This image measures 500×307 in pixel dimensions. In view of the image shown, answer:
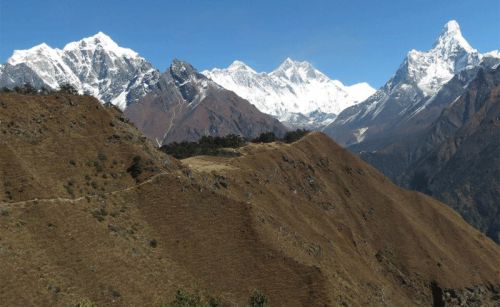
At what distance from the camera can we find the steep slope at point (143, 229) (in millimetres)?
86938

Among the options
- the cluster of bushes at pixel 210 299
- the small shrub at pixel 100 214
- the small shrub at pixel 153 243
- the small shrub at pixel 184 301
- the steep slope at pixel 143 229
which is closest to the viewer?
the small shrub at pixel 184 301

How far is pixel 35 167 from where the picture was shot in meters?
104

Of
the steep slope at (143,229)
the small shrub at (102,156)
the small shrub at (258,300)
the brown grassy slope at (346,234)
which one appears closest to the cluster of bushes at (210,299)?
the small shrub at (258,300)

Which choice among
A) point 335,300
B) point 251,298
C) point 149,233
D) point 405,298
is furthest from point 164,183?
point 405,298

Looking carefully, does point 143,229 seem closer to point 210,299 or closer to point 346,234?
point 210,299

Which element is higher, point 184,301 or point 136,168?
point 136,168

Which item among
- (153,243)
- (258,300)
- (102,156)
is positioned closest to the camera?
(258,300)

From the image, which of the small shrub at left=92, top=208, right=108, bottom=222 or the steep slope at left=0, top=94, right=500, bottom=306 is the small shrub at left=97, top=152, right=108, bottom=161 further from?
the small shrub at left=92, top=208, right=108, bottom=222

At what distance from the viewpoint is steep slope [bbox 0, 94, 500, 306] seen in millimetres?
86938

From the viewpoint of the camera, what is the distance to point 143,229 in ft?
344

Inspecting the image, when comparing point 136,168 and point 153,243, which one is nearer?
point 153,243

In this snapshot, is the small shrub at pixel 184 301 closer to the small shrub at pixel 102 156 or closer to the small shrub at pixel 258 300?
the small shrub at pixel 258 300

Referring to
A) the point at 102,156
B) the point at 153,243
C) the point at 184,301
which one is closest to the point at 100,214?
the point at 153,243

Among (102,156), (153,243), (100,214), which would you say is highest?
(102,156)
